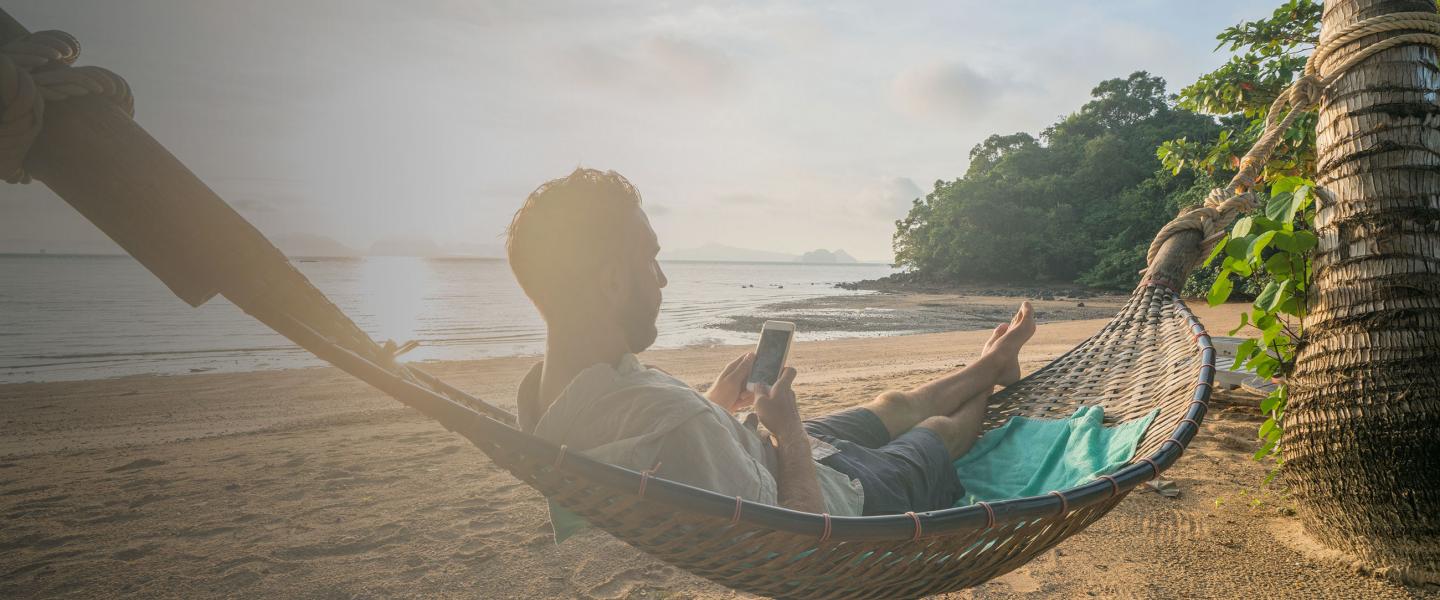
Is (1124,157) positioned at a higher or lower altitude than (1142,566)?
higher

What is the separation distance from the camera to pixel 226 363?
9.20 meters

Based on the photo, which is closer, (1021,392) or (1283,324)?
(1283,324)

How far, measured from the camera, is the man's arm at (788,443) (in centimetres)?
168

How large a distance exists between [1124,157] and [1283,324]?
34013 millimetres

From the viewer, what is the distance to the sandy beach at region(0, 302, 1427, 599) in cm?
228

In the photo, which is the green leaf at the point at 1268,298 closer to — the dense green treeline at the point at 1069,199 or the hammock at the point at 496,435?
the hammock at the point at 496,435

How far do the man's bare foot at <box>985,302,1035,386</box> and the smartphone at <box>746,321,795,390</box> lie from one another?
135 centimetres

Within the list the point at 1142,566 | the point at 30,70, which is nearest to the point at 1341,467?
the point at 1142,566

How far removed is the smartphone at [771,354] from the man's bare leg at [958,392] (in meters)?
0.66

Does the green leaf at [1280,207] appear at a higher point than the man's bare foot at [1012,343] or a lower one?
higher

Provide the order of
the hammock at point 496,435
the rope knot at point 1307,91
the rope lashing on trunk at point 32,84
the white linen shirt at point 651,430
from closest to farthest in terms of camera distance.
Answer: the rope lashing on trunk at point 32,84 → the hammock at point 496,435 → the white linen shirt at point 651,430 → the rope knot at point 1307,91

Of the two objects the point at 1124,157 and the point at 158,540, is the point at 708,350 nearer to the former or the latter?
the point at 158,540

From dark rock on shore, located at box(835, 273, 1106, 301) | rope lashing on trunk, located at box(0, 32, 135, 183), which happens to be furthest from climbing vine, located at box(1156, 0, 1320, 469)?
dark rock on shore, located at box(835, 273, 1106, 301)

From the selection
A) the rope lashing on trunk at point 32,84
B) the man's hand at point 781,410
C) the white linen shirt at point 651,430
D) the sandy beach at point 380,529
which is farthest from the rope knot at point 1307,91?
the rope lashing on trunk at point 32,84
